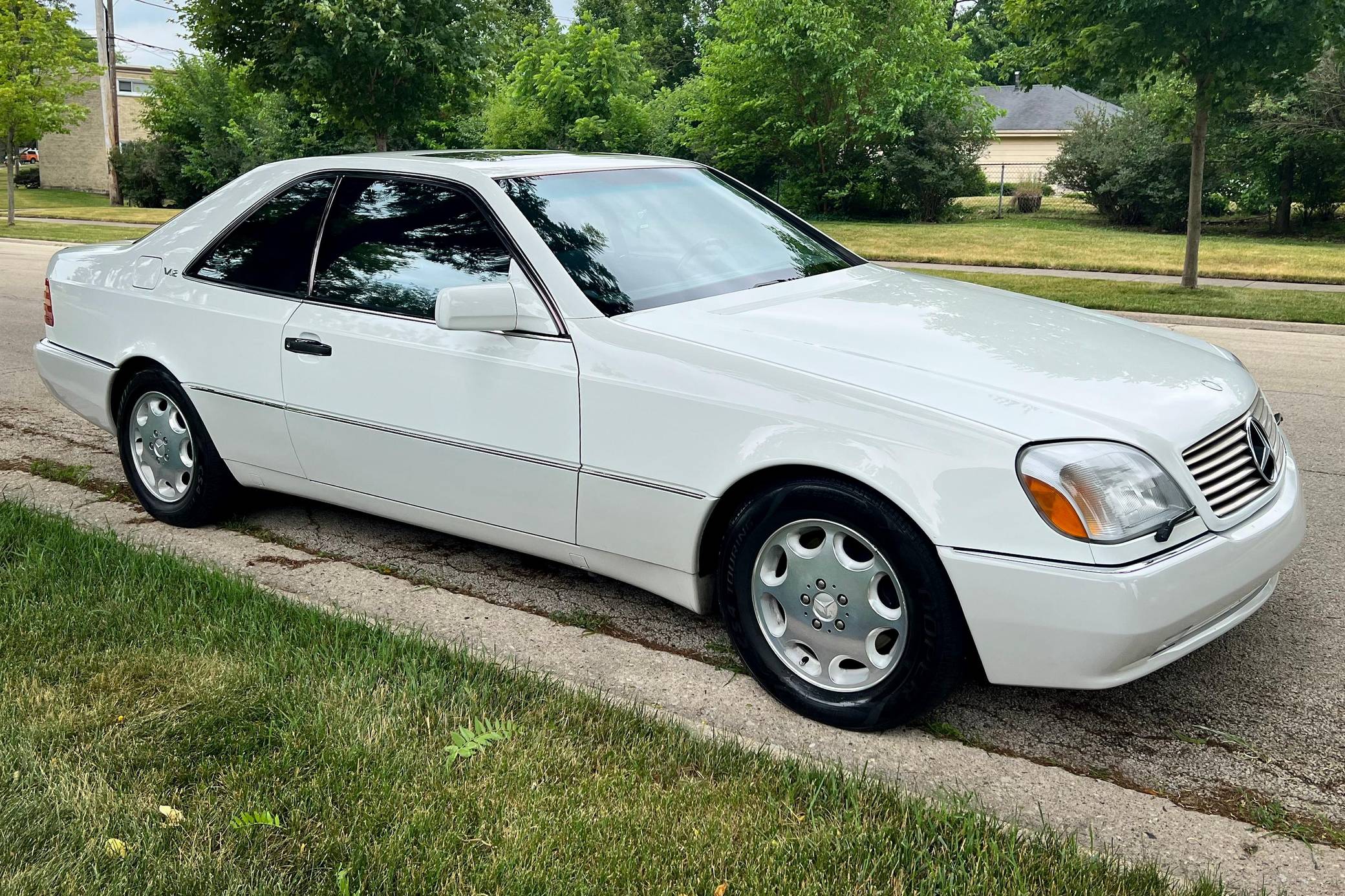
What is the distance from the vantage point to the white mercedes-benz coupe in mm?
3092

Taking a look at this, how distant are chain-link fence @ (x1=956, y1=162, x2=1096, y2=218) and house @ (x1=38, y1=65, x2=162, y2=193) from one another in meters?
36.9

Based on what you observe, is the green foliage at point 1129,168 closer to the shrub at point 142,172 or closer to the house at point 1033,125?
the house at point 1033,125

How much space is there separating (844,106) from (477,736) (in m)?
33.6

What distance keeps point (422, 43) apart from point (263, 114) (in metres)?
27.1

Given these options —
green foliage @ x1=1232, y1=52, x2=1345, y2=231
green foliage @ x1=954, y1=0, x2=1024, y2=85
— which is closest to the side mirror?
green foliage @ x1=1232, y1=52, x2=1345, y2=231

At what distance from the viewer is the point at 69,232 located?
28141 millimetres

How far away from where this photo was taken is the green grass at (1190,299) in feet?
42.8

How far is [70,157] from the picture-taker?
55125 millimetres

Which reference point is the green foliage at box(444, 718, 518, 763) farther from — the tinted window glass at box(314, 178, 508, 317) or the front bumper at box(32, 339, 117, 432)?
the front bumper at box(32, 339, 117, 432)

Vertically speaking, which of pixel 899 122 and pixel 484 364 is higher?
pixel 899 122

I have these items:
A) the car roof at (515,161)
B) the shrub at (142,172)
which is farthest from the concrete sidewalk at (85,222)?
the car roof at (515,161)

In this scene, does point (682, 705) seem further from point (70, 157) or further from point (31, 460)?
point (70, 157)

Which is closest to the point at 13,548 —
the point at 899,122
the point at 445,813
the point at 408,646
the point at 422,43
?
the point at 408,646

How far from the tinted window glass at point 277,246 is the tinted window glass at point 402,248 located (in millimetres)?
93
